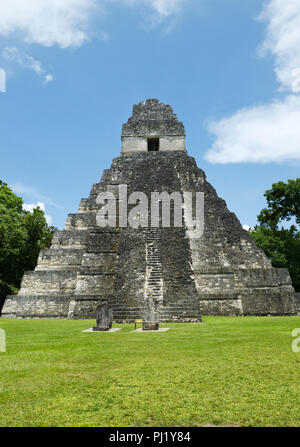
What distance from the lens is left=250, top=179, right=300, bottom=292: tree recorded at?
23.7 meters

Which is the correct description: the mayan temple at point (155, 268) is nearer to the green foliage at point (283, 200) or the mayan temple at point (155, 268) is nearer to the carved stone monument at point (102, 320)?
the carved stone monument at point (102, 320)

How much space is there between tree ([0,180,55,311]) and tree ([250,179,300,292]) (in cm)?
1674

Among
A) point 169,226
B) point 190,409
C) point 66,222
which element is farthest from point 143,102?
point 190,409

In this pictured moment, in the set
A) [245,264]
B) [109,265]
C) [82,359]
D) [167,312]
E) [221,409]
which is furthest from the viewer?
[245,264]

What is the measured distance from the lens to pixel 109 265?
15938mm

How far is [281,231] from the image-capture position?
98.0 ft

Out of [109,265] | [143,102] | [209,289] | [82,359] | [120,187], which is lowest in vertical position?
[82,359]

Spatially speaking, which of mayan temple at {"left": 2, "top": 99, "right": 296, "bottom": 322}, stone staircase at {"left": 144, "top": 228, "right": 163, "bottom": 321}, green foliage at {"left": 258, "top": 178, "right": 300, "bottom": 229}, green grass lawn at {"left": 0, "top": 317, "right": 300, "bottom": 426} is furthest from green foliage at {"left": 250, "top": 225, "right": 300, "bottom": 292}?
green grass lawn at {"left": 0, "top": 317, "right": 300, "bottom": 426}

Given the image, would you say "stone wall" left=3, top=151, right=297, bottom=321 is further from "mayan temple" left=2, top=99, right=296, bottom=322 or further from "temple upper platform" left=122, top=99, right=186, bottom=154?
"temple upper platform" left=122, top=99, right=186, bottom=154

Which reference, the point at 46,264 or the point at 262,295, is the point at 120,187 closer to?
the point at 46,264

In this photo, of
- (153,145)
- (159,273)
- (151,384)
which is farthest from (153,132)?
(151,384)

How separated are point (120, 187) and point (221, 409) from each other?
691 inches

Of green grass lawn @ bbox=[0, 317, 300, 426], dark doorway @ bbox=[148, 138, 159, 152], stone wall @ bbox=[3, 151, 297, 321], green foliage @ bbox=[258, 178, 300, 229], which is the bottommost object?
green grass lawn @ bbox=[0, 317, 300, 426]

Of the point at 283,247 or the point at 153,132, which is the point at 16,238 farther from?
the point at 283,247
